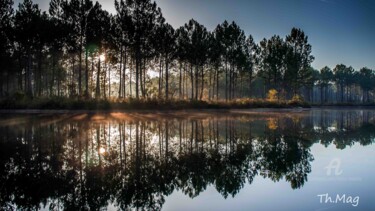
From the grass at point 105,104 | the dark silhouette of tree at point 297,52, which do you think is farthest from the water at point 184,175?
the dark silhouette of tree at point 297,52

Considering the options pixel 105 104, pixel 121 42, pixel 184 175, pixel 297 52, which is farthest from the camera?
pixel 297 52

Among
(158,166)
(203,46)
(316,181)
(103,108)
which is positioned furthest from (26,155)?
(203,46)

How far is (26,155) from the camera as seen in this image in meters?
11.7

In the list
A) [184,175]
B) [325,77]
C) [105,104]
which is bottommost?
[184,175]

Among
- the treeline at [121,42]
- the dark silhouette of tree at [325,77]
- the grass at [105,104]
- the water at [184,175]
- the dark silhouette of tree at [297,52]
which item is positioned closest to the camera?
the water at [184,175]

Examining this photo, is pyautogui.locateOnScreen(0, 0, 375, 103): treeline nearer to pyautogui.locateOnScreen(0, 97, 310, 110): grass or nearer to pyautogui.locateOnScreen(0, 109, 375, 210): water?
pyautogui.locateOnScreen(0, 97, 310, 110): grass

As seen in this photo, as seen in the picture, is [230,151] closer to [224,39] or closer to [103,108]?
[103,108]

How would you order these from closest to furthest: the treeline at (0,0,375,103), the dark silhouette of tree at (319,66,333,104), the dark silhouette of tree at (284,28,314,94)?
the treeline at (0,0,375,103)
the dark silhouette of tree at (284,28,314,94)
the dark silhouette of tree at (319,66,333,104)

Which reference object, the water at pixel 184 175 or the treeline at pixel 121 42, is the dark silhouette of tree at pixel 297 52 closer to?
the treeline at pixel 121 42

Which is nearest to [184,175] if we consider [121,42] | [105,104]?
[105,104]

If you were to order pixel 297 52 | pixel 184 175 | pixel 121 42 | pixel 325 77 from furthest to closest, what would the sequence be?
pixel 325 77, pixel 297 52, pixel 121 42, pixel 184 175

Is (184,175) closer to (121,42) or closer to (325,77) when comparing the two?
(121,42)

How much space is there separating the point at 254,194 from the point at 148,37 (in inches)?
1808

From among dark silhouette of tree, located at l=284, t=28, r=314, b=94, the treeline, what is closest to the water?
the treeline
